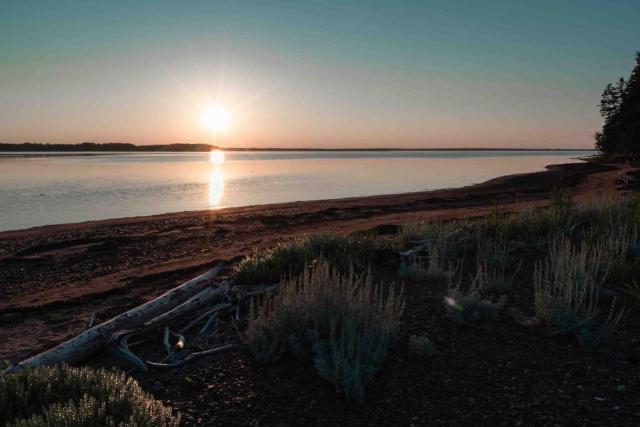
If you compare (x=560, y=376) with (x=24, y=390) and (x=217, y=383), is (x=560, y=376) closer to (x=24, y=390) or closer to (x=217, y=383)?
(x=217, y=383)

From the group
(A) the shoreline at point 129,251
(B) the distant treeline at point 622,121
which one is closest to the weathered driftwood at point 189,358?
(A) the shoreline at point 129,251

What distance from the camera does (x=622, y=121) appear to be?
4947 cm

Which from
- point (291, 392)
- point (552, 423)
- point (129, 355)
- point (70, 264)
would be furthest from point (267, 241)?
point (552, 423)

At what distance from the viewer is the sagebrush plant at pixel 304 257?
7.22m

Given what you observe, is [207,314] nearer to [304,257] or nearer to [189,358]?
[189,358]

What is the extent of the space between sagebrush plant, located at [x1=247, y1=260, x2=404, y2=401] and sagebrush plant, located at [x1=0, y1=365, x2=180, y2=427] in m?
1.28

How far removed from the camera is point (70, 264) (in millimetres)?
11547

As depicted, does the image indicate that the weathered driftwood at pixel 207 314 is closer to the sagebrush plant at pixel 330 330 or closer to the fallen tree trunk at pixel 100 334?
the fallen tree trunk at pixel 100 334

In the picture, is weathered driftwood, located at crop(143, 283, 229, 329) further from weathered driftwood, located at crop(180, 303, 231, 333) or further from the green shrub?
the green shrub

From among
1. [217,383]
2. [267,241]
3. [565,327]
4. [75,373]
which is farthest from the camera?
[267,241]

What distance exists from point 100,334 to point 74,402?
205cm

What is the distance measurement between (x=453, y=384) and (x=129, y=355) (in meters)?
3.30

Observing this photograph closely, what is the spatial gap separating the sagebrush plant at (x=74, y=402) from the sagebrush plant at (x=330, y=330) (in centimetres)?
128

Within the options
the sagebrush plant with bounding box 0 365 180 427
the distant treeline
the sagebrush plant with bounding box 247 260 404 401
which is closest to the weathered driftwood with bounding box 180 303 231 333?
the sagebrush plant with bounding box 247 260 404 401
